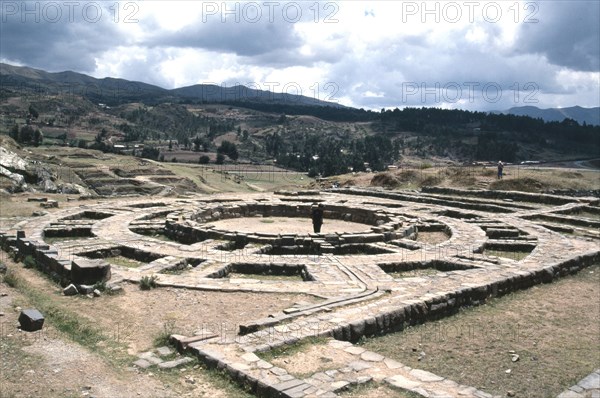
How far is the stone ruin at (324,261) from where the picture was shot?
8094 mm

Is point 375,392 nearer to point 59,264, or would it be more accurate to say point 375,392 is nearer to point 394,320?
point 394,320

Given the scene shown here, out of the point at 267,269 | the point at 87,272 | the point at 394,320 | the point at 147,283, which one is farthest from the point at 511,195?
the point at 87,272

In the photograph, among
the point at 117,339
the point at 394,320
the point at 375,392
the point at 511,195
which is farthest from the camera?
the point at 511,195

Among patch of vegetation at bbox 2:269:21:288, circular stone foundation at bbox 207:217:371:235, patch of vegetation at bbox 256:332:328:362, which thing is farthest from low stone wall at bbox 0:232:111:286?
circular stone foundation at bbox 207:217:371:235

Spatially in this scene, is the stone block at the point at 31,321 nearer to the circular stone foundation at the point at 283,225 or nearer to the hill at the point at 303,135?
the circular stone foundation at the point at 283,225

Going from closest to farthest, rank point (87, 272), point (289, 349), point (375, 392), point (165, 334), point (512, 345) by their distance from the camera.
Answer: point (375, 392)
point (289, 349)
point (165, 334)
point (512, 345)
point (87, 272)

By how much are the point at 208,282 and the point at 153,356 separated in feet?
13.8

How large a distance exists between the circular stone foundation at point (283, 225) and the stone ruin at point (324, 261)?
0.36ft

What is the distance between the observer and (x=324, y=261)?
48.6 feet

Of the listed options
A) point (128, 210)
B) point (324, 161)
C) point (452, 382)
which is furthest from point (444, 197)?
point (324, 161)

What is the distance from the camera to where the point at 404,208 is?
86.1 feet

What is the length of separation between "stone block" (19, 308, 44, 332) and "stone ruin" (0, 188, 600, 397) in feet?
8.25

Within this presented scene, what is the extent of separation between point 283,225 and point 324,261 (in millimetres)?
6935

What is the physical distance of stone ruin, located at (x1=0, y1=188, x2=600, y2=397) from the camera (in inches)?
319
